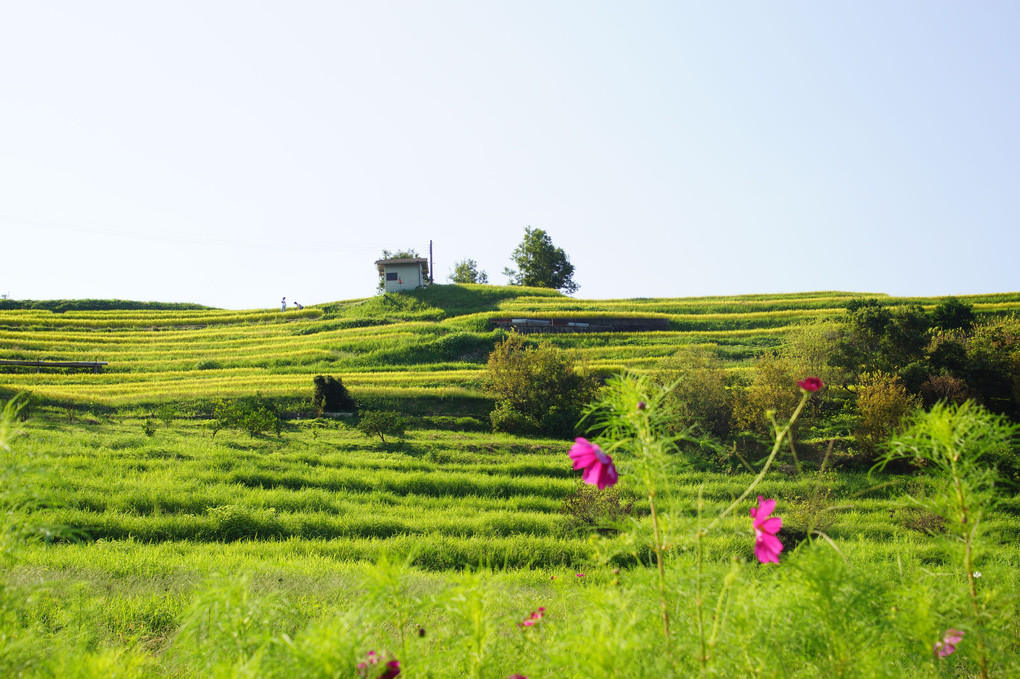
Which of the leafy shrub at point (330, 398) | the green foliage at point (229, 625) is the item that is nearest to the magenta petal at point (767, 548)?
the green foliage at point (229, 625)

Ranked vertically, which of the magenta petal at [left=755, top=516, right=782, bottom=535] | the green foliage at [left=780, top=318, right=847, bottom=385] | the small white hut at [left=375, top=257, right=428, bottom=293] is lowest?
the green foliage at [left=780, top=318, right=847, bottom=385]

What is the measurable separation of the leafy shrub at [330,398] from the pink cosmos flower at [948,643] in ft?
88.8

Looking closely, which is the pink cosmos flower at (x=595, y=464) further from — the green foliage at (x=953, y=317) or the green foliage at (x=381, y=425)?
the green foliage at (x=953, y=317)

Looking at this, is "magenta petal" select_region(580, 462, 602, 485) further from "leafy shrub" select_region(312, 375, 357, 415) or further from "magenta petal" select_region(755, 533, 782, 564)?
"leafy shrub" select_region(312, 375, 357, 415)

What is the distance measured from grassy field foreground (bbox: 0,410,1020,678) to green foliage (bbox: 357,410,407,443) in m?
0.75

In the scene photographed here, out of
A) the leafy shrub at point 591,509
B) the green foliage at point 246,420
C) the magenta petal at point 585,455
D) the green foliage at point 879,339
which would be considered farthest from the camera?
the green foliage at point 879,339

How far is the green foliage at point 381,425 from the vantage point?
23344 millimetres

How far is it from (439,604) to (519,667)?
843mm

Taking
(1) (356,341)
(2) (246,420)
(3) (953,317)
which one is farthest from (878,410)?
(1) (356,341)

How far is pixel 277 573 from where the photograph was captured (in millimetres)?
8508

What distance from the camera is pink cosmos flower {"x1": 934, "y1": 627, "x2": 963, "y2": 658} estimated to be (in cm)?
281

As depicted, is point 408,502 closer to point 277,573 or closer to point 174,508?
point 174,508

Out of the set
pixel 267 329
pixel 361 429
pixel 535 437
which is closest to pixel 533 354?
pixel 535 437

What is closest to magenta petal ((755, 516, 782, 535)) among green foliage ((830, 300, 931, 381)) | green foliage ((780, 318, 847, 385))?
green foliage ((780, 318, 847, 385))
